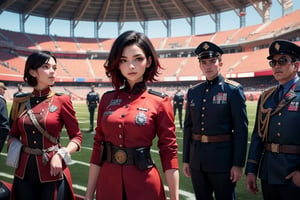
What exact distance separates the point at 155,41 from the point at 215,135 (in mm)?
58561

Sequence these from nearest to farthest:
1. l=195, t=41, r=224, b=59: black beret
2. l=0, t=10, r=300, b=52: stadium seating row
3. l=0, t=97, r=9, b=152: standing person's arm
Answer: l=0, t=97, r=9, b=152: standing person's arm, l=195, t=41, r=224, b=59: black beret, l=0, t=10, r=300, b=52: stadium seating row

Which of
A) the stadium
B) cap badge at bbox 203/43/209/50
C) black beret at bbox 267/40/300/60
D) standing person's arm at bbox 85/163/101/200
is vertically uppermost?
the stadium

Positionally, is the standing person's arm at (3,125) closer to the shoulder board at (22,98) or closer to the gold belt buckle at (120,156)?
the shoulder board at (22,98)

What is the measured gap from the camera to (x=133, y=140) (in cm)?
188

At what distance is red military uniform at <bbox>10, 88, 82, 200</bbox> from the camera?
245 cm

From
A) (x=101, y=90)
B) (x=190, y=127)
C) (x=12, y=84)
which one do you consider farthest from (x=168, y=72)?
(x=190, y=127)

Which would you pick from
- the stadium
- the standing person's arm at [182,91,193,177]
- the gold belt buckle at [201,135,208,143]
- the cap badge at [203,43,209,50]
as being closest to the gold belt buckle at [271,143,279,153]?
the gold belt buckle at [201,135,208,143]

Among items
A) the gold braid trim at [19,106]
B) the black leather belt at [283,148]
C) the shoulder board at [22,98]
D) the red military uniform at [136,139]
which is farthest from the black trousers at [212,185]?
the shoulder board at [22,98]

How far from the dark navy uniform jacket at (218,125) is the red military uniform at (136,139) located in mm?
1195

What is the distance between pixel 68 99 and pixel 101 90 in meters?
47.0

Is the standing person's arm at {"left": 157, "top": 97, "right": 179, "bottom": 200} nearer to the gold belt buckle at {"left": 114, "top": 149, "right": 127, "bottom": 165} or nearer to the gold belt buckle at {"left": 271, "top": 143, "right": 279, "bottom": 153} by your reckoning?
the gold belt buckle at {"left": 114, "top": 149, "right": 127, "bottom": 165}

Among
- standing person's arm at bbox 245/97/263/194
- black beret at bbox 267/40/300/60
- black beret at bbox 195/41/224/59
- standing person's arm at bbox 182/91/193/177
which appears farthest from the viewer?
standing person's arm at bbox 182/91/193/177

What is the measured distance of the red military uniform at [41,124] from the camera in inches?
96.4

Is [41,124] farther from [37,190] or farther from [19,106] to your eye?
[37,190]
